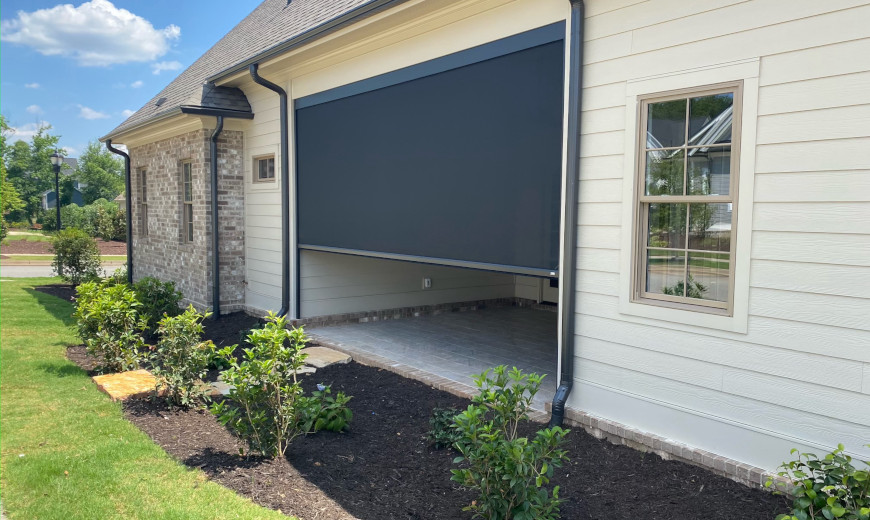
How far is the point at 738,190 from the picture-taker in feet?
12.6

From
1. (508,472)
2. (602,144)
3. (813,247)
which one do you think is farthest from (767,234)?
(508,472)

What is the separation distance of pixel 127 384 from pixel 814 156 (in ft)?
21.1

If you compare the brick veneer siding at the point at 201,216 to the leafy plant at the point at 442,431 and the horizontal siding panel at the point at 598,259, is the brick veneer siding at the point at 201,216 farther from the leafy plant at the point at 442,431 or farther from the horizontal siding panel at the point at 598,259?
the horizontal siding panel at the point at 598,259

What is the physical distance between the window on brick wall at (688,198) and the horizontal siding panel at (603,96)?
0.66ft

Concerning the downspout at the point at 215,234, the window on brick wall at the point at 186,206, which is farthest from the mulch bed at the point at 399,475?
the window on brick wall at the point at 186,206

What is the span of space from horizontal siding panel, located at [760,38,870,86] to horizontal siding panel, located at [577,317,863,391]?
1.65m

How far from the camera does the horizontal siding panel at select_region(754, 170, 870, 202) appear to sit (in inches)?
131

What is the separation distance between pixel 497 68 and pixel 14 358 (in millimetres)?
6912

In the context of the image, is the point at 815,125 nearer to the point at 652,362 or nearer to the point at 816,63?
the point at 816,63

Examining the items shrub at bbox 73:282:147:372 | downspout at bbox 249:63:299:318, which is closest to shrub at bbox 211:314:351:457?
shrub at bbox 73:282:147:372

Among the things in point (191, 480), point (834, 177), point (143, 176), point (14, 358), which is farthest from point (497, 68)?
point (143, 176)

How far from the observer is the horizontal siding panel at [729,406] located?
348 cm

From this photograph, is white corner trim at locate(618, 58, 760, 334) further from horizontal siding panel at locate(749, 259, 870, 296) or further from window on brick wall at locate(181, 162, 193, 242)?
window on brick wall at locate(181, 162, 193, 242)

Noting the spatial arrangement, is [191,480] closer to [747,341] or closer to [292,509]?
[292,509]
